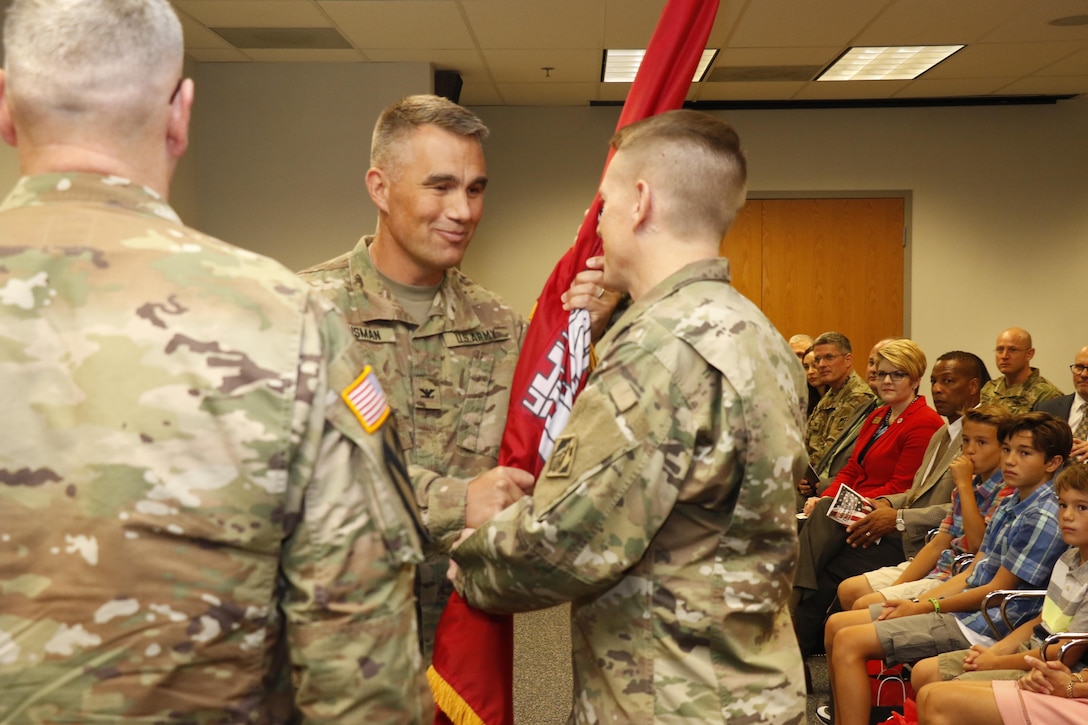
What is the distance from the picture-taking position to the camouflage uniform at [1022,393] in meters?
5.84

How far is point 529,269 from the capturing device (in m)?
8.71

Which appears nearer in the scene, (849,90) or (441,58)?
(441,58)

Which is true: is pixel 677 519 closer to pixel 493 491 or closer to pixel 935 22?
pixel 493 491

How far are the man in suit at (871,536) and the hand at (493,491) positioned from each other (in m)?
3.03

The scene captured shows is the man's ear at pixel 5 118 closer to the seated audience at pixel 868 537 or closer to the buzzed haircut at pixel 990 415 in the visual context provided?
the buzzed haircut at pixel 990 415

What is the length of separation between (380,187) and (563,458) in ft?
2.84

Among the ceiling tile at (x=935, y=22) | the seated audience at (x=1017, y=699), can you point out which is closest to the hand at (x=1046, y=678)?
the seated audience at (x=1017, y=699)

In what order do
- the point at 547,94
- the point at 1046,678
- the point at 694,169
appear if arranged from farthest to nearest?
the point at 547,94, the point at 1046,678, the point at 694,169

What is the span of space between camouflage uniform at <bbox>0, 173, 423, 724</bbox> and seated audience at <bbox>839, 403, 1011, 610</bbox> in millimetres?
3317

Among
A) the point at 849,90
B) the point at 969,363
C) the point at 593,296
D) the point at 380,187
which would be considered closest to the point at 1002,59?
the point at 849,90

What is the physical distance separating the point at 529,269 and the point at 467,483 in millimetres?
6927

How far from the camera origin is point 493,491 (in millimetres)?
1824

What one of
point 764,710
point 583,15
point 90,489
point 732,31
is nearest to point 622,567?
point 764,710

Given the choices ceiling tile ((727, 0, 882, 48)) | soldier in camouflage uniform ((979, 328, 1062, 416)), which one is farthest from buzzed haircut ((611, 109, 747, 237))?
soldier in camouflage uniform ((979, 328, 1062, 416))
